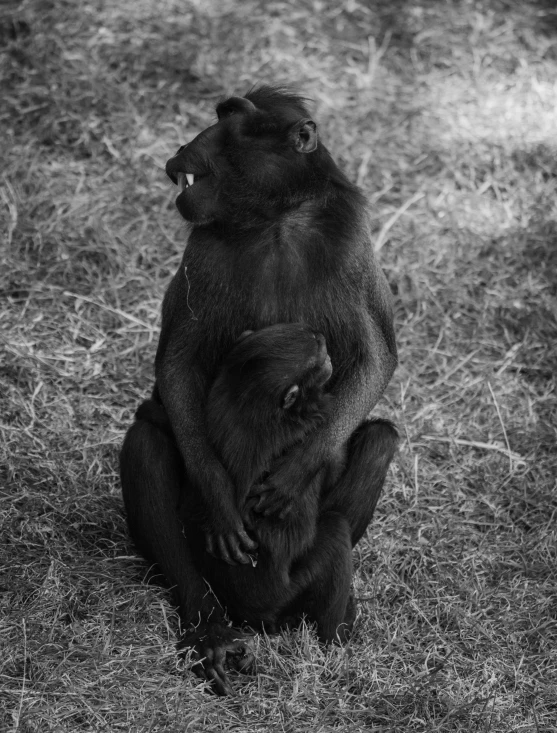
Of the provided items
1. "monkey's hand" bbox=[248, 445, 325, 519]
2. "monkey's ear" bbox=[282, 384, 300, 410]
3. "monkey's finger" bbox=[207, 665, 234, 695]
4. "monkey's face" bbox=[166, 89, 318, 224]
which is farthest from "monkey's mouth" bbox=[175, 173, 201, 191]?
"monkey's finger" bbox=[207, 665, 234, 695]

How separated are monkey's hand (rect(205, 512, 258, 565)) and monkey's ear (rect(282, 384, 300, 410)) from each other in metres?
0.48

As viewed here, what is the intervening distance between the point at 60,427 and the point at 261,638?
1.67 m

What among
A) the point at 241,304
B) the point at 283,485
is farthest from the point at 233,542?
the point at 241,304

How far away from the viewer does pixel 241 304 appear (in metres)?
4.07

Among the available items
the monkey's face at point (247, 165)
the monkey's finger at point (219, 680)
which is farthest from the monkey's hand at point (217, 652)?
the monkey's face at point (247, 165)

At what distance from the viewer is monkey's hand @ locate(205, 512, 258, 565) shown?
3986mm

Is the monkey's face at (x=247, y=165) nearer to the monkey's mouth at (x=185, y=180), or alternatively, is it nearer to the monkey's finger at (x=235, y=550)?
the monkey's mouth at (x=185, y=180)

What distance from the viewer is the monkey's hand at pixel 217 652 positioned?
156 inches

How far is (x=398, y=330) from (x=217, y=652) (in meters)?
2.66

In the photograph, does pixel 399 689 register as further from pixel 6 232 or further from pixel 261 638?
pixel 6 232

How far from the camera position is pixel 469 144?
23.9 ft

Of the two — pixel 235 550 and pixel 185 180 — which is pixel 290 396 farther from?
pixel 185 180

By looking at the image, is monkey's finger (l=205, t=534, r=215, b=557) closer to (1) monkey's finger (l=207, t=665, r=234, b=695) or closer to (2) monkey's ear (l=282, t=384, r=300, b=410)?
(1) monkey's finger (l=207, t=665, r=234, b=695)

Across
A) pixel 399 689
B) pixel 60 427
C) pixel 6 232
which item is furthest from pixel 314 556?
pixel 6 232
